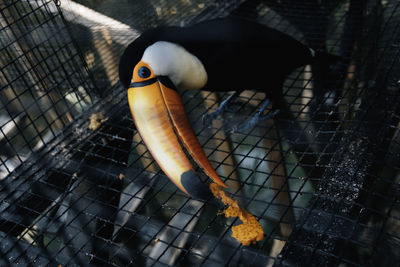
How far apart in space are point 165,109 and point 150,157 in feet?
0.80

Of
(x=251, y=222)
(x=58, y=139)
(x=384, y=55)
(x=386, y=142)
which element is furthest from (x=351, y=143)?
(x=58, y=139)

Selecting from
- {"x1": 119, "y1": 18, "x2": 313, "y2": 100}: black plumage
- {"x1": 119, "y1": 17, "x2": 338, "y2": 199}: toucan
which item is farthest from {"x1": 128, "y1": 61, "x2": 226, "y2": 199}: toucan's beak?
{"x1": 119, "y1": 18, "x2": 313, "y2": 100}: black plumage

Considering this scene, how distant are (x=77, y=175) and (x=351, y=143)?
0.84 m

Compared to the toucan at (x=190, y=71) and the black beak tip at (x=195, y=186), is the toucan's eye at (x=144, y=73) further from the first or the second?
the black beak tip at (x=195, y=186)

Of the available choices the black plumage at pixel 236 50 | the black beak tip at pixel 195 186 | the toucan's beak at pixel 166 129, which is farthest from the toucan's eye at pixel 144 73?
the black beak tip at pixel 195 186

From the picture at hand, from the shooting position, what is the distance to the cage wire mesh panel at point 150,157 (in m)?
0.93

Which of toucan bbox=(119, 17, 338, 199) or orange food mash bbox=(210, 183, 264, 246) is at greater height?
toucan bbox=(119, 17, 338, 199)

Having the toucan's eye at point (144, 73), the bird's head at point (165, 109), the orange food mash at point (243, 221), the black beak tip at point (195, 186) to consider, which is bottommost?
the orange food mash at point (243, 221)

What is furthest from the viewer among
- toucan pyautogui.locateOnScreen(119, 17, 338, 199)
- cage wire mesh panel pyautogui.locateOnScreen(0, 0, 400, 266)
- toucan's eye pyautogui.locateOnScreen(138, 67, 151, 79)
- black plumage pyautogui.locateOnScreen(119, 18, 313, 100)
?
black plumage pyautogui.locateOnScreen(119, 18, 313, 100)

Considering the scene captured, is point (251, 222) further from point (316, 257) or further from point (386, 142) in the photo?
point (386, 142)

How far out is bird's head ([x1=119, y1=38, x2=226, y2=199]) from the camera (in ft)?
3.34

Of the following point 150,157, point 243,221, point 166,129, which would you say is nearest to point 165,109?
point 166,129

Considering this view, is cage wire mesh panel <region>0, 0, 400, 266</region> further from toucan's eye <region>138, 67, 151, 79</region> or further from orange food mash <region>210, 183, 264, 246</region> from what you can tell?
toucan's eye <region>138, 67, 151, 79</region>

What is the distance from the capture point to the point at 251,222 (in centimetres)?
100
